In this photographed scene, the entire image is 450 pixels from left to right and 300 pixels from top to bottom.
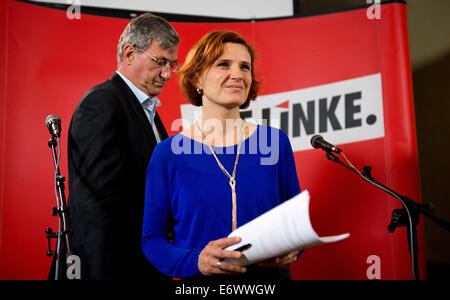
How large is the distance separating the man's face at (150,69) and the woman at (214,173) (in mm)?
455

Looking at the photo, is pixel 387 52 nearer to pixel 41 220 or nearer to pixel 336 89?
pixel 336 89

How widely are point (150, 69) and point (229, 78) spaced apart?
0.63 meters

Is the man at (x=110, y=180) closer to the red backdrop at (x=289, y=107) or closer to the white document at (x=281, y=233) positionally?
the white document at (x=281, y=233)

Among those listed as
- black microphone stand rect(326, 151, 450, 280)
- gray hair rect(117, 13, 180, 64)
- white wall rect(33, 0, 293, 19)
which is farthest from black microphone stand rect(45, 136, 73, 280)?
white wall rect(33, 0, 293, 19)

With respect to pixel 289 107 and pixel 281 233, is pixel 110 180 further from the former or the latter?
pixel 289 107

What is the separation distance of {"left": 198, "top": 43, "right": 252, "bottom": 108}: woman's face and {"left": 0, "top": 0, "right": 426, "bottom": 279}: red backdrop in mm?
1209

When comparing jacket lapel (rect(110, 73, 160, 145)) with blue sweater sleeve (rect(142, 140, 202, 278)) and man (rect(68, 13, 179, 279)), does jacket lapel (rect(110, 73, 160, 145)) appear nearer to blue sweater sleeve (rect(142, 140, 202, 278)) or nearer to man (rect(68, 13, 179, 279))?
man (rect(68, 13, 179, 279))

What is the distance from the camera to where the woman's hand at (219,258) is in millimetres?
989

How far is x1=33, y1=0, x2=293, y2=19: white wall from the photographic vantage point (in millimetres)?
2588

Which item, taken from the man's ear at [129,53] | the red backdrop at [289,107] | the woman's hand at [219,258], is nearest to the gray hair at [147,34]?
the man's ear at [129,53]

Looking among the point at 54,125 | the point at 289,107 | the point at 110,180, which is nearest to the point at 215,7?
the point at 289,107

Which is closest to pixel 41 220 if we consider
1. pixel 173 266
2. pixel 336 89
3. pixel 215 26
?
pixel 173 266

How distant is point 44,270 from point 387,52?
2.37m

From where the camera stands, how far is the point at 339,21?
254 cm
